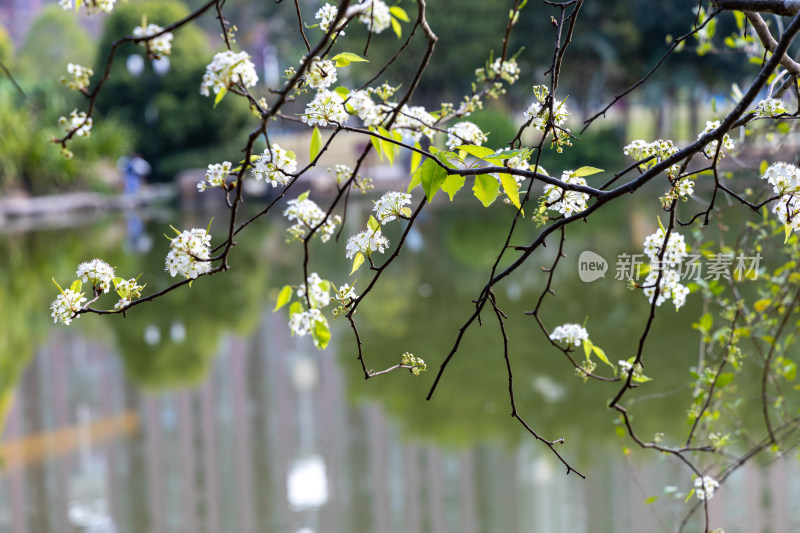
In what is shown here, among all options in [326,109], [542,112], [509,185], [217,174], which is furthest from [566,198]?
[217,174]

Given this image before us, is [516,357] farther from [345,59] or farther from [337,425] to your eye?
[345,59]

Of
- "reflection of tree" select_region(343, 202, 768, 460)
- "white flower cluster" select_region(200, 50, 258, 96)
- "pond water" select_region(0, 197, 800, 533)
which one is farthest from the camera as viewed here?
"reflection of tree" select_region(343, 202, 768, 460)

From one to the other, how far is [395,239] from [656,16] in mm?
8040

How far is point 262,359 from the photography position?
4.96 meters

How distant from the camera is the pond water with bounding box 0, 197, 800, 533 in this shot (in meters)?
3.01

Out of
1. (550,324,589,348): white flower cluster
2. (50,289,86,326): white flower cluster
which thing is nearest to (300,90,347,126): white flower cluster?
(50,289,86,326): white flower cluster

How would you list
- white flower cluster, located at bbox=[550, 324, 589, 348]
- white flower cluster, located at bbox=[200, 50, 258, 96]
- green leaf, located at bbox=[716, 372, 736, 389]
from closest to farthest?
1. white flower cluster, located at bbox=[200, 50, 258, 96]
2. white flower cluster, located at bbox=[550, 324, 589, 348]
3. green leaf, located at bbox=[716, 372, 736, 389]

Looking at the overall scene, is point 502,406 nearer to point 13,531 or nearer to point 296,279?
point 13,531

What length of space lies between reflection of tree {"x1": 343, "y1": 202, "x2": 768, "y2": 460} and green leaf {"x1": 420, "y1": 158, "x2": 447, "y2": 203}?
5.30 ft

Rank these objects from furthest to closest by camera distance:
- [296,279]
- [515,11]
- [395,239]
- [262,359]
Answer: [395,239], [296,279], [262,359], [515,11]

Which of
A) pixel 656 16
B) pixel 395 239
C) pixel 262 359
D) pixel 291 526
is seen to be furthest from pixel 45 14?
pixel 291 526

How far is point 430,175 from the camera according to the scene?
1035 mm

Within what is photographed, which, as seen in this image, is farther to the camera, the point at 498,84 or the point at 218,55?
the point at 498,84

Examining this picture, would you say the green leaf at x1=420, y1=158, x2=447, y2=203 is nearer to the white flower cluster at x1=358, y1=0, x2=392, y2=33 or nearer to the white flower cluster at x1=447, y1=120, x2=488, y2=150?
the white flower cluster at x1=358, y1=0, x2=392, y2=33
